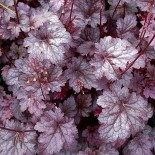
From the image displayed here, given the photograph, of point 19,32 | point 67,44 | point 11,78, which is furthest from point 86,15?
point 11,78

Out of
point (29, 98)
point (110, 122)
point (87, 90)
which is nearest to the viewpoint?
point (110, 122)

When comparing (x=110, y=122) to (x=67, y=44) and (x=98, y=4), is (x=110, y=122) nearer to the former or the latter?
(x=67, y=44)

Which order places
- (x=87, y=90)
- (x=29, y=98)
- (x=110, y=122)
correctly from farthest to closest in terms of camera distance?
(x=87, y=90) → (x=29, y=98) → (x=110, y=122)

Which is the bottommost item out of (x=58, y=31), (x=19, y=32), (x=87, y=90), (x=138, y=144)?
(x=138, y=144)

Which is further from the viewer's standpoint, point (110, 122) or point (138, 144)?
point (138, 144)

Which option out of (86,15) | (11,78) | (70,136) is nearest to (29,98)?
(11,78)

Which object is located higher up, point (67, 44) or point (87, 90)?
point (67, 44)

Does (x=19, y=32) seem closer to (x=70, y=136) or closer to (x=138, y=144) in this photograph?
(x=70, y=136)
